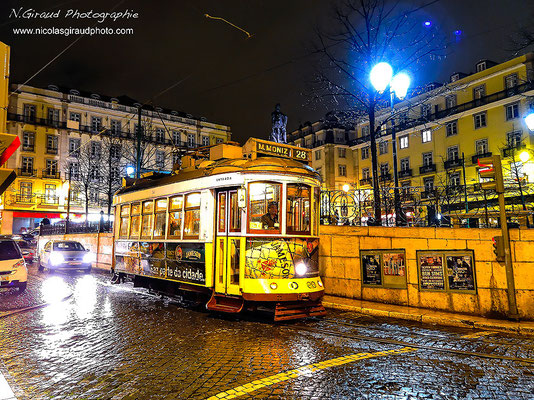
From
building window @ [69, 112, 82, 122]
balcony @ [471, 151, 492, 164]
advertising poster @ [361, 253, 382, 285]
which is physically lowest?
advertising poster @ [361, 253, 382, 285]

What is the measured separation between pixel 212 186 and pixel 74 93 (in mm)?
50492

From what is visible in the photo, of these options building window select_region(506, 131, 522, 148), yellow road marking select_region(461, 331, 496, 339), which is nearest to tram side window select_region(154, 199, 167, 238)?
yellow road marking select_region(461, 331, 496, 339)

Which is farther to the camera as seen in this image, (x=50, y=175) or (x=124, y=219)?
(x=50, y=175)

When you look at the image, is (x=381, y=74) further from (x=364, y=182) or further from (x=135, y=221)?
(x=364, y=182)

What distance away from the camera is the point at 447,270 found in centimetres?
932

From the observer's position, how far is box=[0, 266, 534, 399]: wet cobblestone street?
15.3ft

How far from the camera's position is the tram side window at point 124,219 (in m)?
12.8

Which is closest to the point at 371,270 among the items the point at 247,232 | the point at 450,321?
the point at 450,321

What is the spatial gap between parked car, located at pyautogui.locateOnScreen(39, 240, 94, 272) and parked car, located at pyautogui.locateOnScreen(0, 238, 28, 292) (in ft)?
23.1

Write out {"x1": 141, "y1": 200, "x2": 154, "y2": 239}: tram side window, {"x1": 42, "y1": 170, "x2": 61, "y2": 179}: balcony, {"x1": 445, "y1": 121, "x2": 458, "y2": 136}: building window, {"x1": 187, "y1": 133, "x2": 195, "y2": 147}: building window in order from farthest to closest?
{"x1": 187, "y1": 133, "x2": 195, "y2": 147}: building window < {"x1": 42, "y1": 170, "x2": 61, "y2": 179}: balcony < {"x1": 445, "y1": 121, "x2": 458, "y2": 136}: building window < {"x1": 141, "y1": 200, "x2": 154, "y2": 239}: tram side window

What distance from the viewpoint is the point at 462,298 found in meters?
9.09

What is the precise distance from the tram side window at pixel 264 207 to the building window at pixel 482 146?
35.0 meters

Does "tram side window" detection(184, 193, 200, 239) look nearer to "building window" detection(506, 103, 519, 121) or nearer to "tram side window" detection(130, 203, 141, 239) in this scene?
"tram side window" detection(130, 203, 141, 239)

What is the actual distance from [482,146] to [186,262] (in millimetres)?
36047
